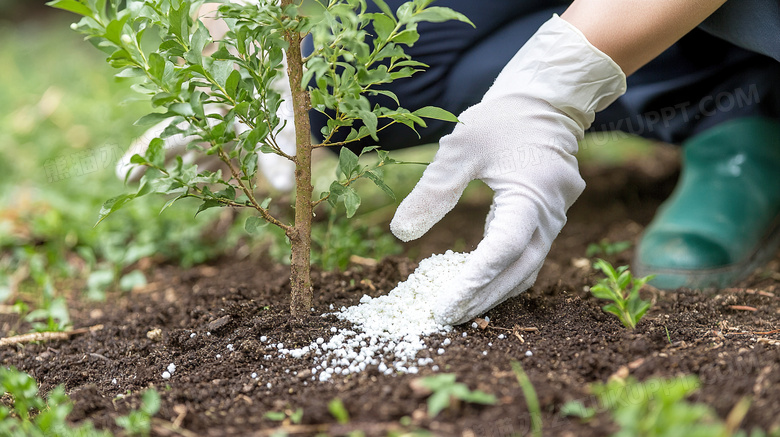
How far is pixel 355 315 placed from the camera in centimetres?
139

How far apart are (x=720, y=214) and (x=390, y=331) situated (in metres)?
1.35

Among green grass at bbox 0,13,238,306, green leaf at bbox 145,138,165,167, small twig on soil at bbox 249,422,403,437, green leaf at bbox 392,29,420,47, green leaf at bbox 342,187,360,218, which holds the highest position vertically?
green leaf at bbox 392,29,420,47

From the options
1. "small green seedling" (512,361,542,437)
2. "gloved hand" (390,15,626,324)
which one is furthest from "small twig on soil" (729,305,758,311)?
"small green seedling" (512,361,542,437)

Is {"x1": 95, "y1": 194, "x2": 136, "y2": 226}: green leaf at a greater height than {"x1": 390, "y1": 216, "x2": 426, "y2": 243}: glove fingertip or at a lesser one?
greater

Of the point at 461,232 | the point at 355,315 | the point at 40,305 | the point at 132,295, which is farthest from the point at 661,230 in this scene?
the point at 40,305

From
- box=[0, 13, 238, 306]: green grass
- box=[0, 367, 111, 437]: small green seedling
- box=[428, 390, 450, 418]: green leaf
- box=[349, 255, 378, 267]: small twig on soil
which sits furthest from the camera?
box=[0, 13, 238, 306]: green grass

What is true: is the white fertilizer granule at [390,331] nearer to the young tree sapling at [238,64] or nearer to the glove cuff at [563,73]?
the young tree sapling at [238,64]

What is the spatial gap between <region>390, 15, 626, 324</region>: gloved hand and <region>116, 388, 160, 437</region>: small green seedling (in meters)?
0.62

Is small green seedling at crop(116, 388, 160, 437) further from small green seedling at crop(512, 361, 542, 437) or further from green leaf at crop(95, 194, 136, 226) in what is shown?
small green seedling at crop(512, 361, 542, 437)

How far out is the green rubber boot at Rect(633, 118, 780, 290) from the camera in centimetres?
191

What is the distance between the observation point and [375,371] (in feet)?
3.78

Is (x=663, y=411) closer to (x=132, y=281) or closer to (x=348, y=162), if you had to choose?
(x=348, y=162)

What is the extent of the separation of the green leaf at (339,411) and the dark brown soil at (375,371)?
0.01m

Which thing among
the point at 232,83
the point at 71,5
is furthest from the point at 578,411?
the point at 71,5
